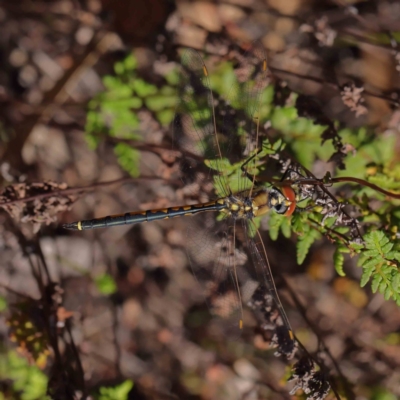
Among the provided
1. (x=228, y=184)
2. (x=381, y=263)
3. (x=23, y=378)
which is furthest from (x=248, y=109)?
(x=23, y=378)

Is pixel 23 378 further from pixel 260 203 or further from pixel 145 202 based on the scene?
pixel 260 203

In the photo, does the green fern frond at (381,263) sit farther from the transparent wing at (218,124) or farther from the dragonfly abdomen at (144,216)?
the dragonfly abdomen at (144,216)

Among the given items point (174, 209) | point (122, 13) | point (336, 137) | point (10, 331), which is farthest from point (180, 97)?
point (10, 331)

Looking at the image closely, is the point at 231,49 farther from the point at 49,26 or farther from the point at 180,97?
the point at 49,26

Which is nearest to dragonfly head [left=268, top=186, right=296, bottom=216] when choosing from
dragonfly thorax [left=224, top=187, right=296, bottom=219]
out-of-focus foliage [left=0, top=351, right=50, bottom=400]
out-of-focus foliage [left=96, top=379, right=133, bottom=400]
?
dragonfly thorax [left=224, top=187, right=296, bottom=219]

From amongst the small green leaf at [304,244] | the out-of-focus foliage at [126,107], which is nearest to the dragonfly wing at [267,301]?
the small green leaf at [304,244]

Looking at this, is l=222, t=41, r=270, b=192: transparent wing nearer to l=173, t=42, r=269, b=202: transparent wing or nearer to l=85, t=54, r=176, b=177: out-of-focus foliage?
l=173, t=42, r=269, b=202: transparent wing
